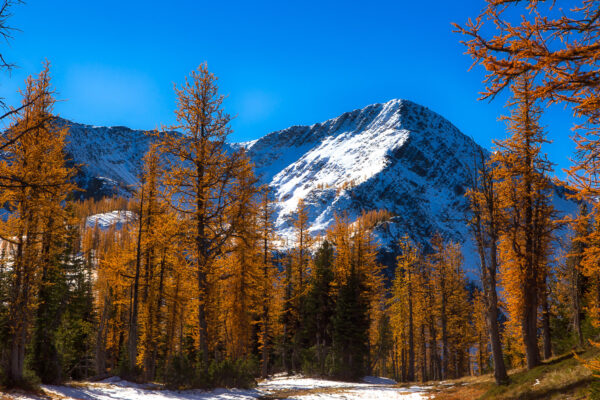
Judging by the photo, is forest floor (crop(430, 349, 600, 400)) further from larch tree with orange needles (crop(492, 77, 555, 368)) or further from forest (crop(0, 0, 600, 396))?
larch tree with orange needles (crop(492, 77, 555, 368))

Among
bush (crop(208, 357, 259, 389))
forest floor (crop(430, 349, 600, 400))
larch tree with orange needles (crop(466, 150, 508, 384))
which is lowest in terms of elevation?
bush (crop(208, 357, 259, 389))

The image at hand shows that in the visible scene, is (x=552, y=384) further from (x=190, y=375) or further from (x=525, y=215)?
(x=190, y=375)

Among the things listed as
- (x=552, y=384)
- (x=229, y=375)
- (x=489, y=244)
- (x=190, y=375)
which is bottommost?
(x=229, y=375)

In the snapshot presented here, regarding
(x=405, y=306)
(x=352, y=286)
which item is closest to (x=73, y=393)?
(x=352, y=286)

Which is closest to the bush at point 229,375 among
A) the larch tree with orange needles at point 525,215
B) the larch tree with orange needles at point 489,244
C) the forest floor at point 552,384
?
the forest floor at point 552,384

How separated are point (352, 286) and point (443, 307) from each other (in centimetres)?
803

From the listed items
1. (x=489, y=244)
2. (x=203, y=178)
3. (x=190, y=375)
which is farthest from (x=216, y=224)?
(x=489, y=244)

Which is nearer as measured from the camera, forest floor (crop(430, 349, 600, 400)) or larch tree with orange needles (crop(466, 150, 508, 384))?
forest floor (crop(430, 349, 600, 400))

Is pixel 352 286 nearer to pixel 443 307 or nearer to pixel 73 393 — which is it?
pixel 443 307

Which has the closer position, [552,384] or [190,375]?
[552,384]

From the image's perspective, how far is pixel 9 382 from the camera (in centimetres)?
1225

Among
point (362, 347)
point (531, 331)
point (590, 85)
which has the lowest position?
point (362, 347)

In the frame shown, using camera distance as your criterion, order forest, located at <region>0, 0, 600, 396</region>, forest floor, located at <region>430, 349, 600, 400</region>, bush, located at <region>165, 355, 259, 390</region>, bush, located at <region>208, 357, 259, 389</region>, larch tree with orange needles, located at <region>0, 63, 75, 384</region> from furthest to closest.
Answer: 1. bush, located at <region>208, 357, 259, 389</region>
2. bush, located at <region>165, 355, 259, 390</region>
3. larch tree with orange needles, located at <region>0, 63, 75, 384</region>
4. forest floor, located at <region>430, 349, 600, 400</region>
5. forest, located at <region>0, 0, 600, 396</region>

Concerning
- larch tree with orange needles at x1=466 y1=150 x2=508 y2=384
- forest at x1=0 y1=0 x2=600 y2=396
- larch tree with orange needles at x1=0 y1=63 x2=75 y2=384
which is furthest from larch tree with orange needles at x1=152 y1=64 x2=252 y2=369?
larch tree with orange needles at x1=466 y1=150 x2=508 y2=384
